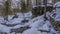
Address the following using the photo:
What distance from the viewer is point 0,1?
1995 centimetres

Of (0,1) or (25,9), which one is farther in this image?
(0,1)

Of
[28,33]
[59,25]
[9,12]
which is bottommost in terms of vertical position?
[9,12]

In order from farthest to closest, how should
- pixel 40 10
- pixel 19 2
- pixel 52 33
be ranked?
pixel 19 2, pixel 40 10, pixel 52 33

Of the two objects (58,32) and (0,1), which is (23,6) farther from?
(58,32)

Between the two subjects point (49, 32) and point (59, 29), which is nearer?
point (59, 29)

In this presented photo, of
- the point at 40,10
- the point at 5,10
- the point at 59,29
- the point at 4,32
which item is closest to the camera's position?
the point at 59,29

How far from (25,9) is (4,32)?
33.7 feet

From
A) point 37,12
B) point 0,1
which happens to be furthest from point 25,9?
point 37,12

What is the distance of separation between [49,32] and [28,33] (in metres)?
0.93

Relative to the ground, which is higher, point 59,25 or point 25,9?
point 59,25

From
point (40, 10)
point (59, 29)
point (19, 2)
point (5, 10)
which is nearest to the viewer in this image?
point (59, 29)

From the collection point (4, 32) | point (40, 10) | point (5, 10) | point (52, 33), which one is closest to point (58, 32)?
point (52, 33)

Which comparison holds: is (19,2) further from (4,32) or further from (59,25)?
(59,25)

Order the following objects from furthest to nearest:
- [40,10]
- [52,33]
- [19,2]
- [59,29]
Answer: [19,2], [40,10], [52,33], [59,29]
